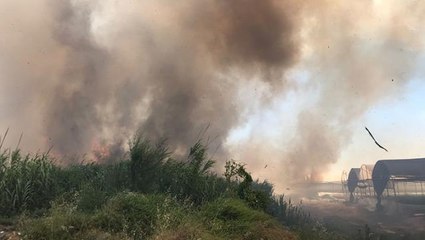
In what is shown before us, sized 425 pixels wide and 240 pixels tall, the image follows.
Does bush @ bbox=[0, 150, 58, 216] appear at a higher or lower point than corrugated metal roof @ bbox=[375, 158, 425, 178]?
lower

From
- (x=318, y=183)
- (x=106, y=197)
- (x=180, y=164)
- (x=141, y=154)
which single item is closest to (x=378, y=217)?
(x=318, y=183)

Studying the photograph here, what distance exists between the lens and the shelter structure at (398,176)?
32.4 metres

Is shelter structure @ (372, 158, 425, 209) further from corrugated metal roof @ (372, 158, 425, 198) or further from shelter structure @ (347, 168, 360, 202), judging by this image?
shelter structure @ (347, 168, 360, 202)

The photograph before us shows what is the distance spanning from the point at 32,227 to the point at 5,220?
168 centimetres

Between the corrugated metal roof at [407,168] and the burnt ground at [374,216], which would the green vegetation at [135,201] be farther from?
the corrugated metal roof at [407,168]

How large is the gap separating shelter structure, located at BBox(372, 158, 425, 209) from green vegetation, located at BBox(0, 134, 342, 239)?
721 inches

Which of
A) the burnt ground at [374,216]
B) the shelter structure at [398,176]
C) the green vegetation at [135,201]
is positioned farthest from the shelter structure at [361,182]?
the green vegetation at [135,201]

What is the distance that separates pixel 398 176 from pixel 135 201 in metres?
28.1

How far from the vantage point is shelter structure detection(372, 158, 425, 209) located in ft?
106

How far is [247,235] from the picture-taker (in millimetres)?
10367

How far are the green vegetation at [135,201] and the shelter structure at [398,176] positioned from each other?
1832 cm

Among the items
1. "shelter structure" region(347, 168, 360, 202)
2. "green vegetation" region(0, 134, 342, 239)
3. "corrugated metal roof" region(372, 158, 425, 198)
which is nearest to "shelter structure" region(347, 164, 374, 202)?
"shelter structure" region(347, 168, 360, 202)

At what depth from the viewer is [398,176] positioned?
3272 centimetres

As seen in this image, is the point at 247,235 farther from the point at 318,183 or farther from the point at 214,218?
the point at 318,183
